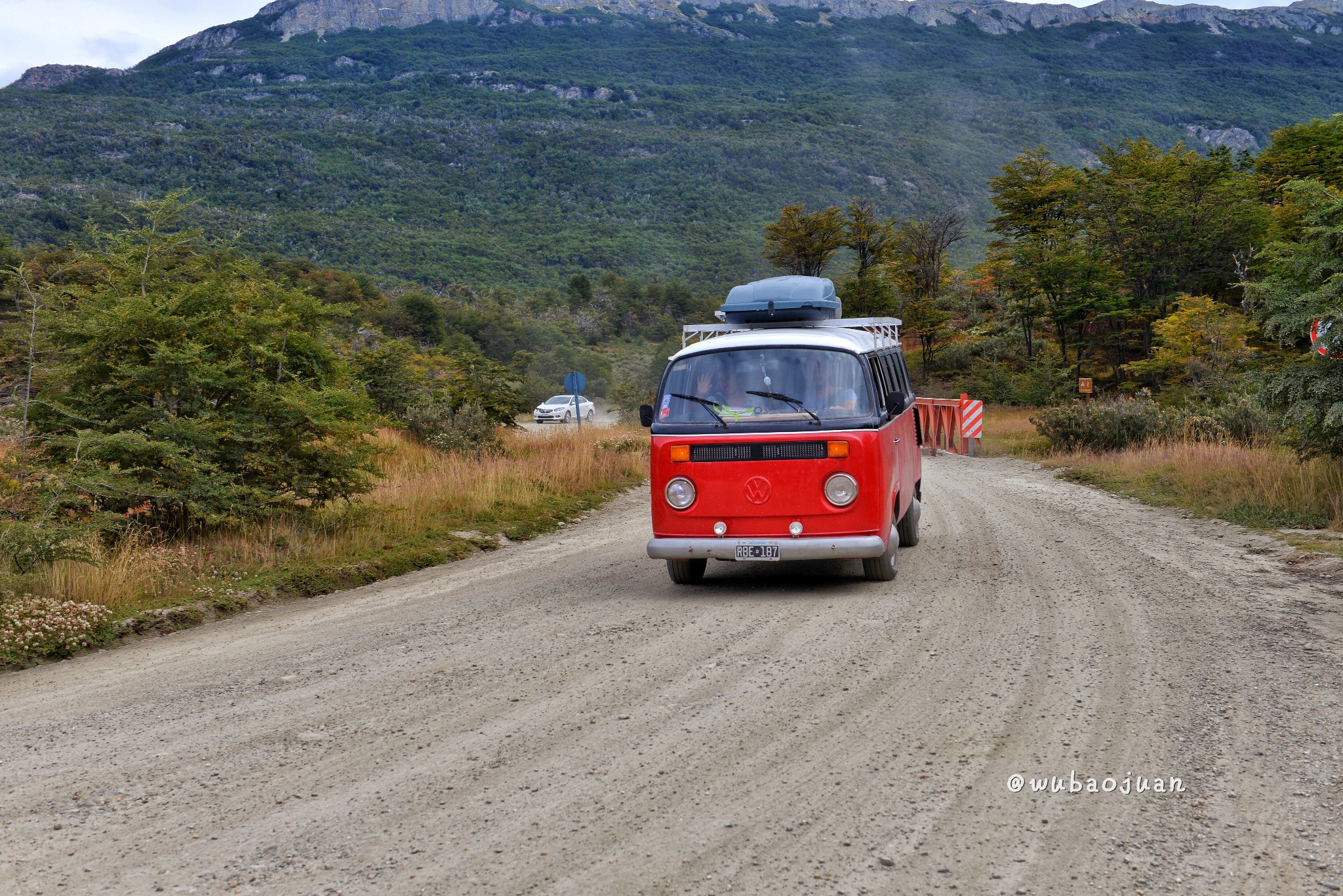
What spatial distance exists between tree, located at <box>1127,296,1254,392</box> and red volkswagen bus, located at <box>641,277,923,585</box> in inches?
909

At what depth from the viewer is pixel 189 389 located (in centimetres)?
1048

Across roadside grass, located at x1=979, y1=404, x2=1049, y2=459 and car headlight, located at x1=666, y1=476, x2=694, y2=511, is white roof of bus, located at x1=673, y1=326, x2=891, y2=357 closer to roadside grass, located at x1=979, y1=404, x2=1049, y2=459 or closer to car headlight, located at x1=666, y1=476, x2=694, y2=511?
car headlight, located at x1=666, y1=476, x2=694, y2=511

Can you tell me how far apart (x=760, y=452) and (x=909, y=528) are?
3.37 m

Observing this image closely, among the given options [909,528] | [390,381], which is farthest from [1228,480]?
[390,381]

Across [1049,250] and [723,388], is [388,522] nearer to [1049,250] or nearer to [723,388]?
[723,388]

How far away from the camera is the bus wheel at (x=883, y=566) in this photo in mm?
9086

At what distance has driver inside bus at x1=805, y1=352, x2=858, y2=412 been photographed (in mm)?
8836

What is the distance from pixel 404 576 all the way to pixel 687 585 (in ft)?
10.7

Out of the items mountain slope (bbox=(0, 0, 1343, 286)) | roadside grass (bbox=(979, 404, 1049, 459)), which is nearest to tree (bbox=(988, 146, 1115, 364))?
roadside grass (bbox=(979, 404, 1049, 459))

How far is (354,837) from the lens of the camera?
398 centimetres

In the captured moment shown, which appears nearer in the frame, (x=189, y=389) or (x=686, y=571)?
(x=686, y=571)

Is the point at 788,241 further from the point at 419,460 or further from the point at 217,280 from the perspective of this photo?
the point at 217,280

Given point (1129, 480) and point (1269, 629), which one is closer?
point (1269, 629)

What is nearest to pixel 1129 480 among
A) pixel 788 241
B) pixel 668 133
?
pixel 788 241
